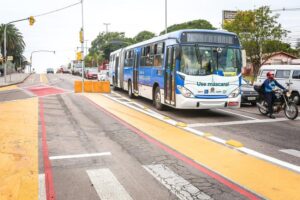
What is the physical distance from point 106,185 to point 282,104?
10786mm

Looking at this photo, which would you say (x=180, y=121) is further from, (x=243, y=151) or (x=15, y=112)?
(x=15, y=112)

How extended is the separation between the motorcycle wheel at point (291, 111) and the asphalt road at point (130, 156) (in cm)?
33

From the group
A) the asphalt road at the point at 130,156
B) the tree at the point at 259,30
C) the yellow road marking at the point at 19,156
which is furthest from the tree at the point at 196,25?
the yellow road marking at the point at 19,156

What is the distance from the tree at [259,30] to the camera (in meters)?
37.4

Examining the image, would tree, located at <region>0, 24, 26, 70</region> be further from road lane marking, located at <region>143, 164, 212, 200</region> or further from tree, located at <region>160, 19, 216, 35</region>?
road lane marking, located at <region>143, 164, 212, 200</region>

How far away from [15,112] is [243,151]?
35.2 feet

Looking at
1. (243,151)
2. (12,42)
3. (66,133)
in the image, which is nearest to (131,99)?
(66,133)

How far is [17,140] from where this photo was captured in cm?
1055

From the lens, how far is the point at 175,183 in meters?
6.66

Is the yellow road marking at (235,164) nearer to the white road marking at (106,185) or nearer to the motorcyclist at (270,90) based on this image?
the white road marking at (106,185)

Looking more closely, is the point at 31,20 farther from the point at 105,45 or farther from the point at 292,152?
the point at 105,45

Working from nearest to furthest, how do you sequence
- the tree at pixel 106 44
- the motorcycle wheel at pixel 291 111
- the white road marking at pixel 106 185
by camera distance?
the white road marking at pixel 106 185 → the motorcycle wheel at pixel 291 111 → the tree at pixel 106 44

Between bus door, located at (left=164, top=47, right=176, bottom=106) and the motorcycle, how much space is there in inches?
140

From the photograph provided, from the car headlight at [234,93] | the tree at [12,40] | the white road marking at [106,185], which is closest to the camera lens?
the white road marking at [106,185]
